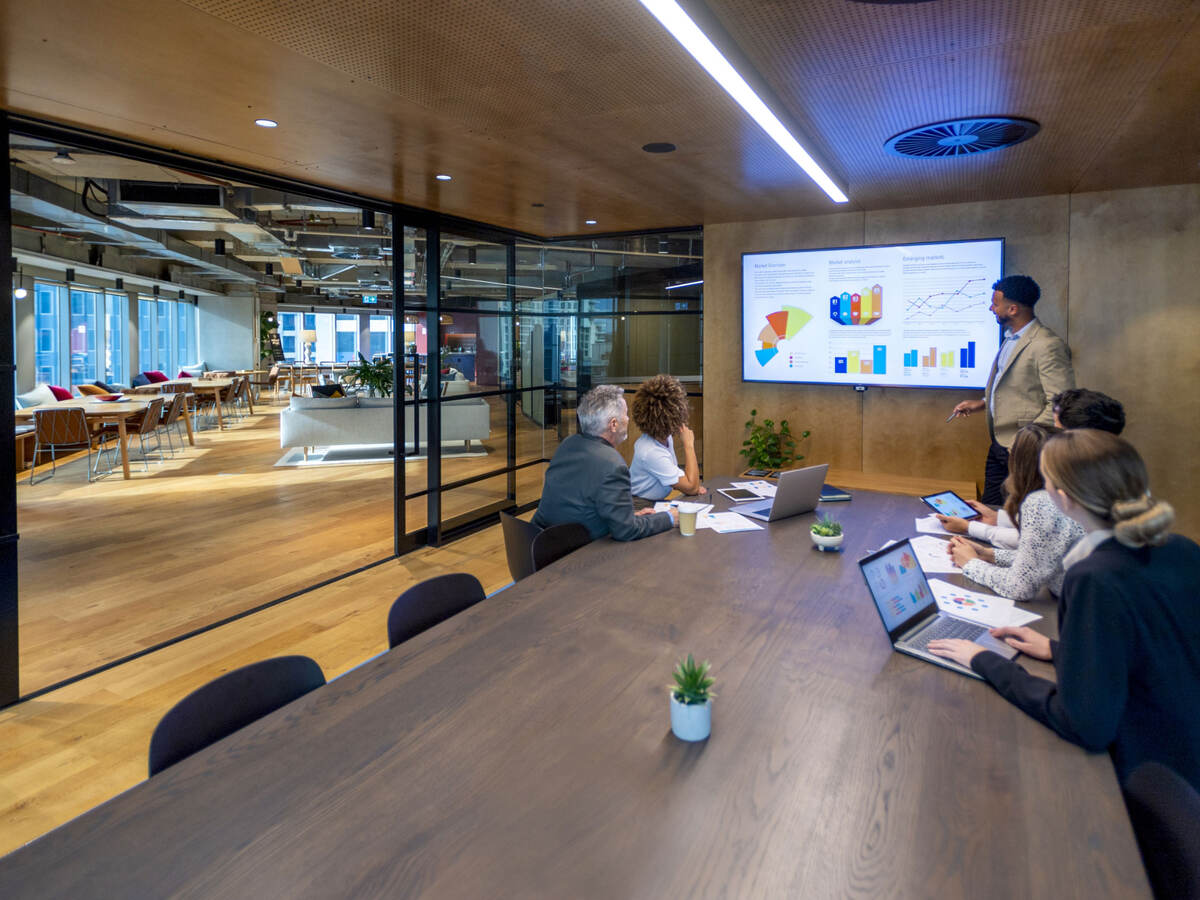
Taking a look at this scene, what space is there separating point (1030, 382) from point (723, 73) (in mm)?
2800

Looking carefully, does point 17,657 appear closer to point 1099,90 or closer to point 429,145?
Answer: point 429,145

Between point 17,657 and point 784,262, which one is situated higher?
point 784,262

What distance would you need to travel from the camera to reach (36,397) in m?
10.2

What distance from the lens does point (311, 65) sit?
108 inches

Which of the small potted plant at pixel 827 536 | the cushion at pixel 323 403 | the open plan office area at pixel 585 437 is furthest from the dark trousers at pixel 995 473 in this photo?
the cushion at pixel 323 403

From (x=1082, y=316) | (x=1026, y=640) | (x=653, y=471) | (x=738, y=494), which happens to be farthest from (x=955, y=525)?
(x=1082, y=316)

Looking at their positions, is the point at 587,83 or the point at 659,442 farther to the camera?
the point at 659,442

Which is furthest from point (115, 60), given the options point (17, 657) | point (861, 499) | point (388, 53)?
point (861, 499)

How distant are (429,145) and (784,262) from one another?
317 cm

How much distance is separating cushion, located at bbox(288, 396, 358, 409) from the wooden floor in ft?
2.90

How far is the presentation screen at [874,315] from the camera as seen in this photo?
5203 mm

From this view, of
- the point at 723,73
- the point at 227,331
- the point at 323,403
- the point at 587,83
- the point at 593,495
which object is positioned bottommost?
the point at 593,495

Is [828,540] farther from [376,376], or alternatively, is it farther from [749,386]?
[376,376]

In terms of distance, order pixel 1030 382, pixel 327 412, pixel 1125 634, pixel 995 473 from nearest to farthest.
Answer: pixel 1125 634 < pixel 1030 382 < pixel 995 473 < pixel 327 412
